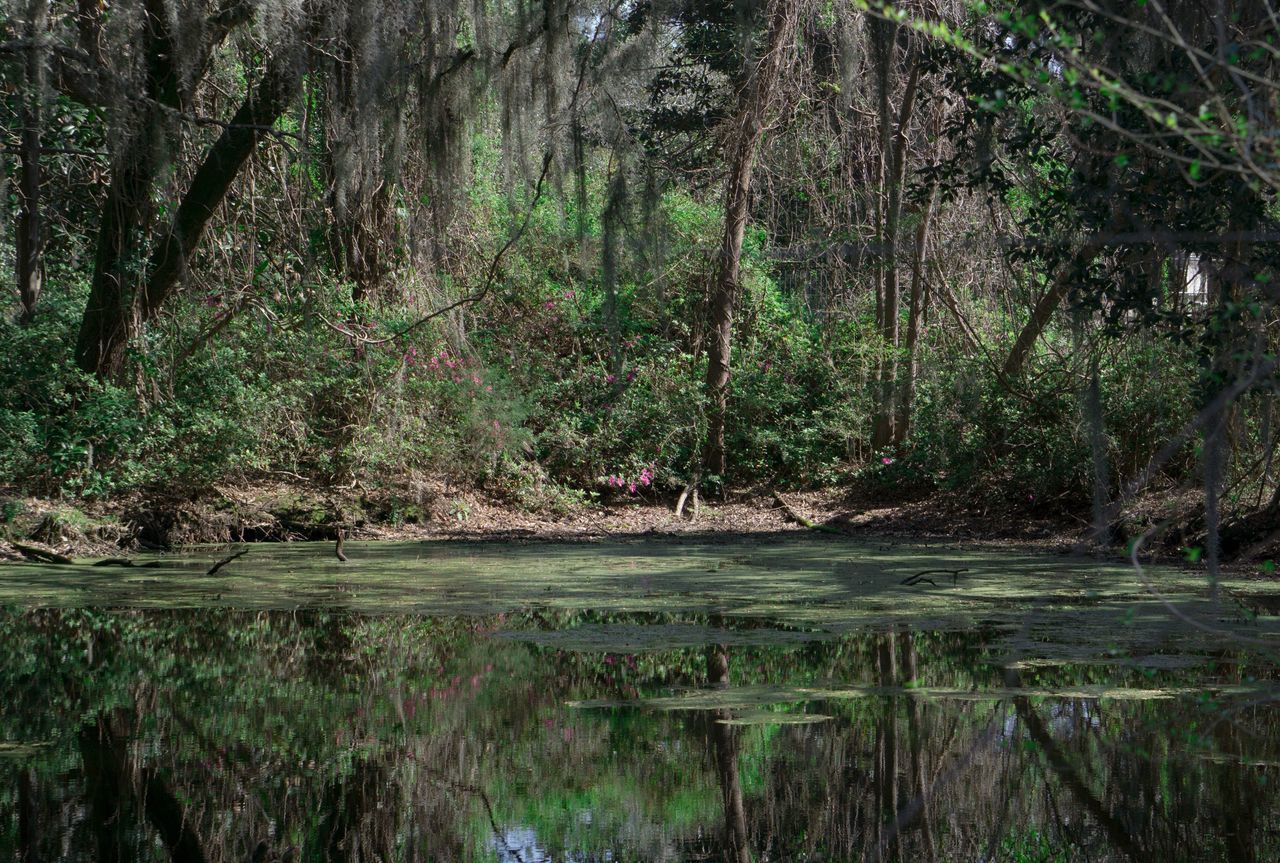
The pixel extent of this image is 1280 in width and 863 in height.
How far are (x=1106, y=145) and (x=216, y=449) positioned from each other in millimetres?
6147

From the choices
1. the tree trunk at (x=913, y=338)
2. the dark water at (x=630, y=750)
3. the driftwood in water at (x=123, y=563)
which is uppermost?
the tree trunk at (x=913, y=338)

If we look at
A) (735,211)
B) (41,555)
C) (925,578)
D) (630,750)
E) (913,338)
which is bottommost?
(630,750)

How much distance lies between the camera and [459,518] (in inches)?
429

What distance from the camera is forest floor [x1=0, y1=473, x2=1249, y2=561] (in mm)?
8641

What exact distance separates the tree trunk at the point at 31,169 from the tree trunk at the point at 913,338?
6367 millimetres

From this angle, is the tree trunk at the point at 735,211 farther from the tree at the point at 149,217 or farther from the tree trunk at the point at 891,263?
the tree at the point at 149,217

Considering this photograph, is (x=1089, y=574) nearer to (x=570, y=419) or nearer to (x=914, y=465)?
(x=914, y=465)

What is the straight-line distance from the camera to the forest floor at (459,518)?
340 inches

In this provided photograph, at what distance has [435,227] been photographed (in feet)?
34.0

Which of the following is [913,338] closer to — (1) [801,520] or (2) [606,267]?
(1) [801,520]

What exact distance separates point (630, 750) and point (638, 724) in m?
0.30

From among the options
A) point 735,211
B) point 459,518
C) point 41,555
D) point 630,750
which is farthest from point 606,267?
point 630,750

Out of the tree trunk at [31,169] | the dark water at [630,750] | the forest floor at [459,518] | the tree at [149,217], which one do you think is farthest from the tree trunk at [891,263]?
the dark water at [630,750]

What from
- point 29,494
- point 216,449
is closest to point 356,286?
point 216,449
